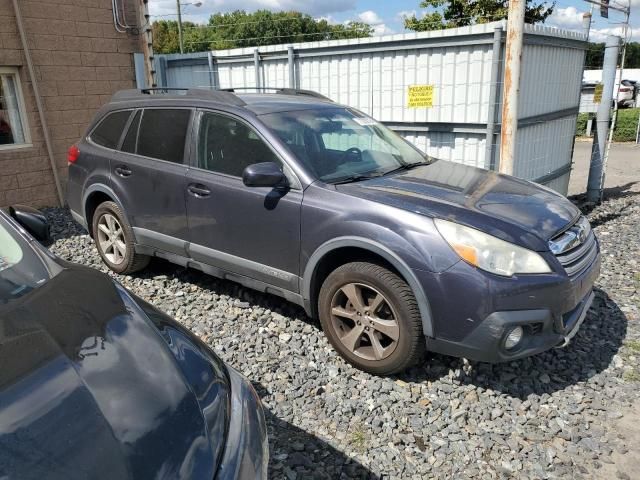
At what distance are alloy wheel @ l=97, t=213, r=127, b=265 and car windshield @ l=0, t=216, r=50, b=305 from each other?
2.45m

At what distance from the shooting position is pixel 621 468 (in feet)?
8.96

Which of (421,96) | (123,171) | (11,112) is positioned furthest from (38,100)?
(421,96)

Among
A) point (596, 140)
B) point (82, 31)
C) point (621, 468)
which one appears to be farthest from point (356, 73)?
point (621, 468)

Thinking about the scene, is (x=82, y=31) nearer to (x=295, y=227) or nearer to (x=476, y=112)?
(x=476, y=112)

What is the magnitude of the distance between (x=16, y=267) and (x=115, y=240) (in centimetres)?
281

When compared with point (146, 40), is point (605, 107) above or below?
below

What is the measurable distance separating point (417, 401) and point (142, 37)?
816cm

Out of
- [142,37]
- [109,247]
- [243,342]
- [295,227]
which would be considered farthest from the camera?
[142,37]

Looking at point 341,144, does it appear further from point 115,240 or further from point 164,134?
point 115,240

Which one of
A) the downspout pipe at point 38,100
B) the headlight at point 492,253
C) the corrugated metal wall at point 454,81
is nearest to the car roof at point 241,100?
the headlight at point 492,253

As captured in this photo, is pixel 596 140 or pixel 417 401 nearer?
pixel 417 401

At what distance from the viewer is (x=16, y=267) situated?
2.42 metres

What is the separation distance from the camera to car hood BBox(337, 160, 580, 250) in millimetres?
3072

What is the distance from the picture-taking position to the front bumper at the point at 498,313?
2.90 m
